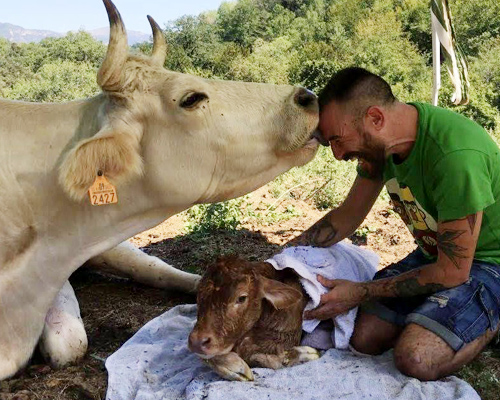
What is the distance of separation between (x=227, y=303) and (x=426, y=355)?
107cm

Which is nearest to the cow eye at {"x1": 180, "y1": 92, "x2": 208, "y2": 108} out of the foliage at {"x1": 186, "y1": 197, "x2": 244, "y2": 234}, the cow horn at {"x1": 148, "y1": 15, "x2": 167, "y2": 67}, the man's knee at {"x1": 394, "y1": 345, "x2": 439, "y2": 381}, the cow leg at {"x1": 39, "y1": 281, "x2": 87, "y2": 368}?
the cow horn at {"x1": 148, "y1": 15, "x2": 167, "y2": 67}

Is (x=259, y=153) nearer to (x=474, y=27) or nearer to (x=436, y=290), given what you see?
(x=436, y=290)

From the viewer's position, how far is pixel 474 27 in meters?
48.7

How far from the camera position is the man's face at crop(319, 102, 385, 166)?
354 cm

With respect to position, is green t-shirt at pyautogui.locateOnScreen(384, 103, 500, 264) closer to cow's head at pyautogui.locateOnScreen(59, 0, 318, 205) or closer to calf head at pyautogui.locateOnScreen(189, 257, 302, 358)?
cow's head at pyautogui.locateOnScreen(59, 0, 318, 205)

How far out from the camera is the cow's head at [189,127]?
3.38 metres

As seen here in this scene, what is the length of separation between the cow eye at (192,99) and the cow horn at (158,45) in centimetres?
45

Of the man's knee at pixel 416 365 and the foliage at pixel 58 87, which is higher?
the man's knee at pixel 416 365

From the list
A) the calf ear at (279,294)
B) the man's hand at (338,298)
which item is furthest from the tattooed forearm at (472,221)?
the calf ear at (279,294)

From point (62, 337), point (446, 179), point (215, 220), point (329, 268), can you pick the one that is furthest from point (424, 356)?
point (215, 220)

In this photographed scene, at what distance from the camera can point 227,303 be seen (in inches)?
131

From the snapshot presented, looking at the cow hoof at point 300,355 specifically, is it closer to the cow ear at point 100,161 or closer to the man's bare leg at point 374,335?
the man's bare leg at point 374,335

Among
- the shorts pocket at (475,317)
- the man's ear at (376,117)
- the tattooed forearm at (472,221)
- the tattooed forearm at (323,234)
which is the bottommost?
the shorts pocket at (475,317)

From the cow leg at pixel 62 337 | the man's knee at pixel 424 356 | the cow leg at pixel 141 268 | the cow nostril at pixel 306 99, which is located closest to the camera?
the man's knee at pixel 424 356
